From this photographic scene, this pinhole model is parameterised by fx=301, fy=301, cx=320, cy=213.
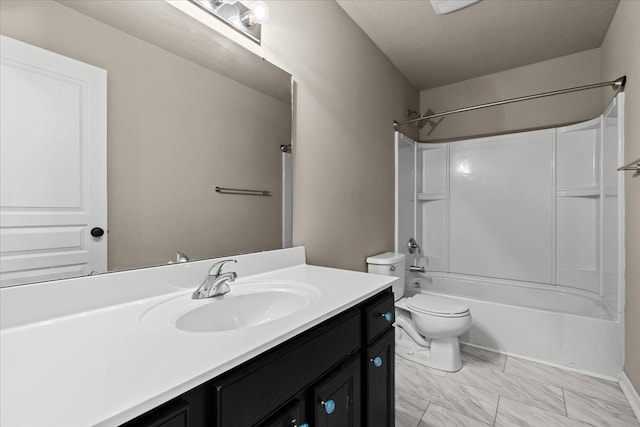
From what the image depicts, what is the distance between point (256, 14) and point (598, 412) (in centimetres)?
268

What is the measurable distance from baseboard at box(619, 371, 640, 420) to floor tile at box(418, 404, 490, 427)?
0.85 metres

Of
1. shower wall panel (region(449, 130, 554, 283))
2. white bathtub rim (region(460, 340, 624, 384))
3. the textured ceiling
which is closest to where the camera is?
white bathtub rim (region(460, 340, 624, 384))

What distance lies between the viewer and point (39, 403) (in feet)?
1.44

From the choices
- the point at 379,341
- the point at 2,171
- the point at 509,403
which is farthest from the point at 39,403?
the point at 509,403

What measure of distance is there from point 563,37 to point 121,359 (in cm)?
339

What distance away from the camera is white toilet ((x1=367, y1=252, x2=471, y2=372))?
2.03 meters

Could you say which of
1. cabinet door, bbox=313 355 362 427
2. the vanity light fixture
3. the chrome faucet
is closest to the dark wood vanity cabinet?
cabinet door, bbox=313 355 362 427

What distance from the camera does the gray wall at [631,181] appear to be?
5.54 feet

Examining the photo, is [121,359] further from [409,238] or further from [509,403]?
[409,238]

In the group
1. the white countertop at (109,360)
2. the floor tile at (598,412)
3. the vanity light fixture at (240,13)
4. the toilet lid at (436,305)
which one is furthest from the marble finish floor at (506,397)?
the vanity light fixture at (240,13)

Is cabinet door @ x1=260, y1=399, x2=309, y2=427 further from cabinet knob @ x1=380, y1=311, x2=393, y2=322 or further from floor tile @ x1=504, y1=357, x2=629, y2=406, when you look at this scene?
floor tile @ x1=504, y1=357, x2=629, y2=406

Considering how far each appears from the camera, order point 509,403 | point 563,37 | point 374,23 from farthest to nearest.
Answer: point 563,37
point 374,23
point 509,403

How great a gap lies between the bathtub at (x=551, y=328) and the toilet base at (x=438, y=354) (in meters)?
0.40

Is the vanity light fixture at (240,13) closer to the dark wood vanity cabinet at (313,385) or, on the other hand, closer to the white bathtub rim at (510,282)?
the dark wood vanity cabinet at (313,385)
